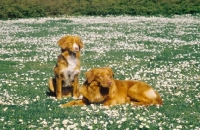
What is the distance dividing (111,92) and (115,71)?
5438mm

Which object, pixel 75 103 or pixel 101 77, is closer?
pixel 101 77

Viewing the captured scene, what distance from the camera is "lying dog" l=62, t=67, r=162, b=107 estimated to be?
32.4 ft

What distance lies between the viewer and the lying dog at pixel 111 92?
32.4 feet

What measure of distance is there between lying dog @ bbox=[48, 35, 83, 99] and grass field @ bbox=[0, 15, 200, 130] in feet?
1.97

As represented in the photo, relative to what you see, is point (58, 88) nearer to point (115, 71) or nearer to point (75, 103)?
point (75, 103)

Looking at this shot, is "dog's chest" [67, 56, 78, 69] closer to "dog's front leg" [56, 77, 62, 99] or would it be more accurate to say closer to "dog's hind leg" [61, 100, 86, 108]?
"dog's front leg" [56, 77, 62, 99]

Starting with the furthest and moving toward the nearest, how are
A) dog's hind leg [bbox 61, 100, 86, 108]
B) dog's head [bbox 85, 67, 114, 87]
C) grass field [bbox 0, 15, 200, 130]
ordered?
dog's hind leg [bbox 61, 100, 86, 108] < dog's head [bbox 85, 67, 114, 87] < grass field [bbox 0, 15, 200, 130]

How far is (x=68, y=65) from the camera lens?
11.1 metres

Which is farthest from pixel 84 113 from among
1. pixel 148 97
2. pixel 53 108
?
pixel 148 97

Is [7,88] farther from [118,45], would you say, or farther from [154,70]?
[118,45]

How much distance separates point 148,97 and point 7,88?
5156 millimetres

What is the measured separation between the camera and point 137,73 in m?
14.9

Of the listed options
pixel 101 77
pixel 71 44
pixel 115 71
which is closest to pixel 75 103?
pixel 101 77

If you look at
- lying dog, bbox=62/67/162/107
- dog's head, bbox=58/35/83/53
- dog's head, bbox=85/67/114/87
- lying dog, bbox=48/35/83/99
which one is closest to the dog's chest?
lying dog, bbox=48/35/83/99
